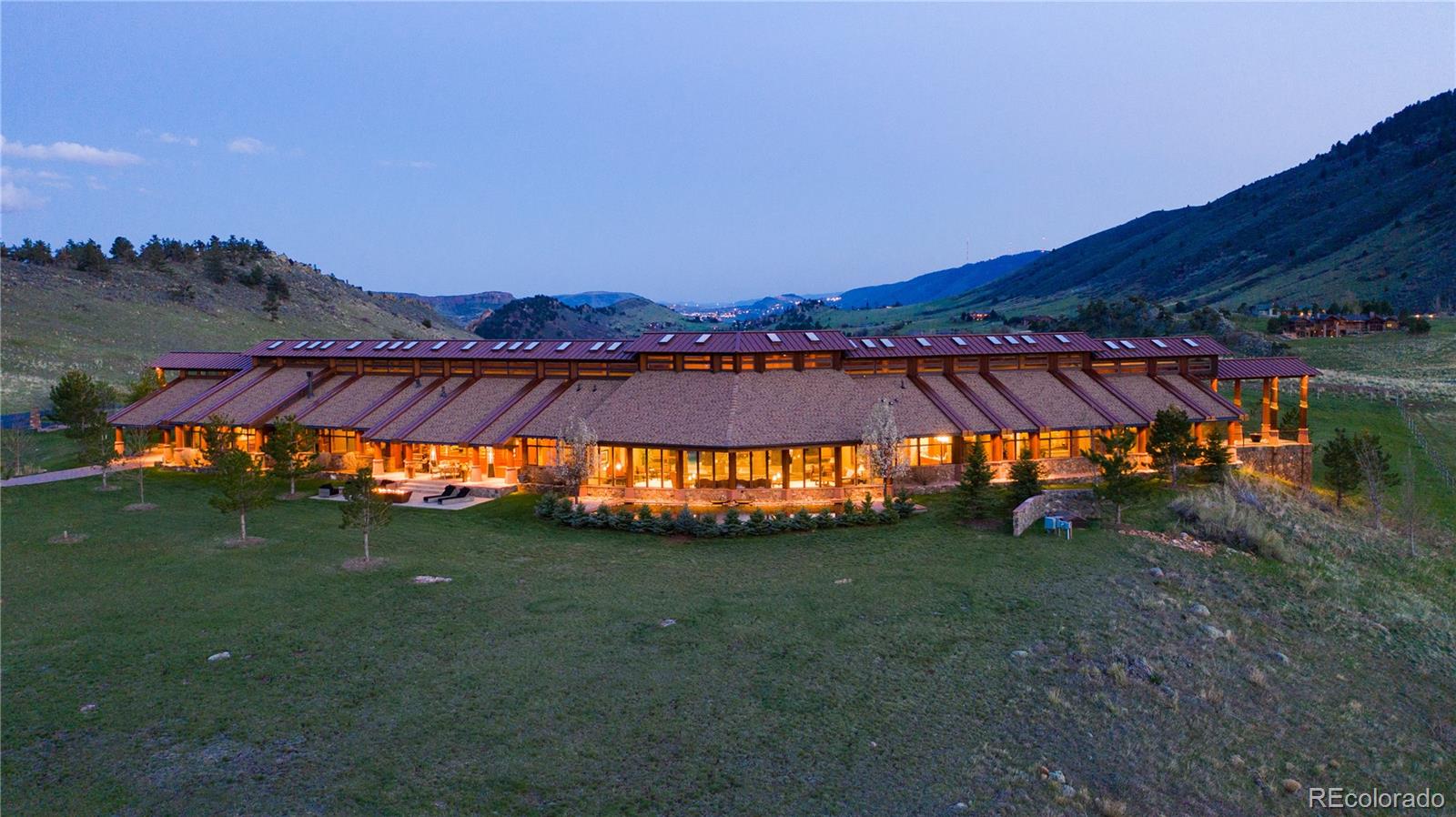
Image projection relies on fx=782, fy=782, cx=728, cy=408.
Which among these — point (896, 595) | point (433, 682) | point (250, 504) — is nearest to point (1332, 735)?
point (896, 595)

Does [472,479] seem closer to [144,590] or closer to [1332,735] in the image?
[144,590]

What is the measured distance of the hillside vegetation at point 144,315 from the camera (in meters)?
73.8

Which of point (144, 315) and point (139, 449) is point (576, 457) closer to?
point (139, 449)

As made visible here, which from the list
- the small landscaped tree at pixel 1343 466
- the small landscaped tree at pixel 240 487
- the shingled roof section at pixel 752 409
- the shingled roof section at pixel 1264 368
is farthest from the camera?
the shingled roof section at pixel 1264 368

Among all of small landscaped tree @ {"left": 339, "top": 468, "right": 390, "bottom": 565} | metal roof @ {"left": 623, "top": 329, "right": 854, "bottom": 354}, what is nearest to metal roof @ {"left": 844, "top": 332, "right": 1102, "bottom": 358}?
metal roof @ {"left": 623, "top": 329, "right": 854, "bottom": 354}

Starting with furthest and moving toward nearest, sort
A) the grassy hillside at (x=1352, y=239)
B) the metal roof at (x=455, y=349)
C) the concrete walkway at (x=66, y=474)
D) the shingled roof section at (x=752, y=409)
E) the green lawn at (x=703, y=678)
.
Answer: the grassy hillside at (x=1352, y=239)
the metal roof at (x=455, y=349)
the concrete walkway at (x=66, y=474)
the shingled roof section at (x=752, y=409)
the green lawn at (x=703, y=678)

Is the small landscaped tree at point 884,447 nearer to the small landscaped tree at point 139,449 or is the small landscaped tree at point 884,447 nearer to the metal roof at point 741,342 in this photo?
the metal roof at point 741,342

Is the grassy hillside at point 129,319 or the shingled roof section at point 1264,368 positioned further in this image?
the grassy hillside at point 129,319

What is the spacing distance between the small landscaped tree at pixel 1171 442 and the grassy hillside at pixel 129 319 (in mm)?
78341

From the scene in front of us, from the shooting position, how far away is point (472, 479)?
40594 mm

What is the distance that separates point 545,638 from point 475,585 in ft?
17.8

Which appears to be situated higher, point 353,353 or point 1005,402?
point 353,353

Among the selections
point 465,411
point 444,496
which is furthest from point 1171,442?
point 465,411

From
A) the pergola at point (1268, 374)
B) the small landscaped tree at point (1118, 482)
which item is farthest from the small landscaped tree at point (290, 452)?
the pergola at point (1268, 374)
